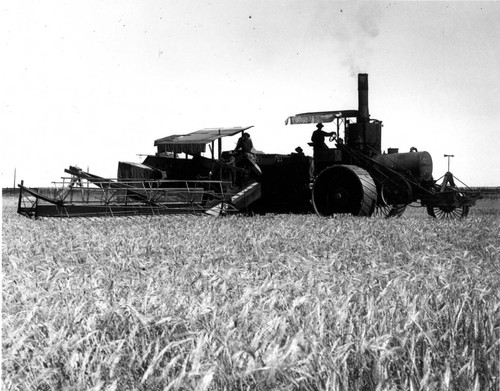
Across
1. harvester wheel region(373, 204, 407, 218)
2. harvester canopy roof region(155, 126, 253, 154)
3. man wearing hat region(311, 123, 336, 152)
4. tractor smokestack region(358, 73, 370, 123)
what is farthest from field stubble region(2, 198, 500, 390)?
harvester canopy roof region(155, 126, 253, 154)

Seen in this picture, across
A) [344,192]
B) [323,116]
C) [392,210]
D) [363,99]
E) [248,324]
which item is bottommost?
[248,324]

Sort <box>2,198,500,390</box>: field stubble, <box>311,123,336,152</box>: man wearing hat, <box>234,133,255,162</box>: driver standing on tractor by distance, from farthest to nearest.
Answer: <box>234,133,255,162</box>: driver standing on tractor
<box>311,123,336,152</box>: man wearing hat
<box>2,198,500,390</box>: field stubble

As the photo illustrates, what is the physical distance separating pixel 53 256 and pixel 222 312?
3.57 meters

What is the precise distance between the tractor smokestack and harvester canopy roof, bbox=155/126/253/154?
3.12 meters

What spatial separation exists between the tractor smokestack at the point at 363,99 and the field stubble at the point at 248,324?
9.06 metres

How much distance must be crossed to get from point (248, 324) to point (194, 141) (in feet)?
45.6

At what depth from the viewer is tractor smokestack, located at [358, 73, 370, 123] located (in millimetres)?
15477

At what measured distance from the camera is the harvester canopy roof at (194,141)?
16641mm

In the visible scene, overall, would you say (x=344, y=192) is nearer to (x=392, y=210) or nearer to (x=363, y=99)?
(x=392, y=210)

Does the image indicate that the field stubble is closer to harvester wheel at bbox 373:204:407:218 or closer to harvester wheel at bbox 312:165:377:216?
harvester wheel at bbox 312:165:377:216

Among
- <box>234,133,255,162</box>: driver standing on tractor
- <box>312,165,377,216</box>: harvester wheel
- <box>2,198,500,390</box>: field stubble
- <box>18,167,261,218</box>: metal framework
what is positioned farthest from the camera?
<box>234,133,255,162</box>: driver standing on tractor

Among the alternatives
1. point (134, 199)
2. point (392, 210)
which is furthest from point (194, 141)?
point (392, 210)

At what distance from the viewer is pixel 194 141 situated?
659 inches

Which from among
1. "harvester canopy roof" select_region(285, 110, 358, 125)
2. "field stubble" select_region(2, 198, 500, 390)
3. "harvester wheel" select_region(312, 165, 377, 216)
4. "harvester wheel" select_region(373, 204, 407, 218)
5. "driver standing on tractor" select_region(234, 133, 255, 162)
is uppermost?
"harvester canopy roof" select_region(285, 110, 358, 125)
